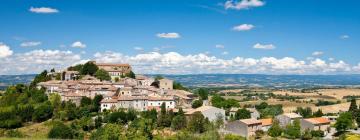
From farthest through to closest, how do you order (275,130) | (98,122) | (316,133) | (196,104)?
(196,104) < (316,133) < (275,130) < (98,122)

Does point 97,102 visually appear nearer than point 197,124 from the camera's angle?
No

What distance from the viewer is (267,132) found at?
67.9 metres

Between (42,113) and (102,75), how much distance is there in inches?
767

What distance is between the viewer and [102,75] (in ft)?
285

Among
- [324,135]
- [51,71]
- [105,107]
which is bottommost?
[324,135]

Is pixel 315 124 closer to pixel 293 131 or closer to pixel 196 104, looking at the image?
pixel 293 131

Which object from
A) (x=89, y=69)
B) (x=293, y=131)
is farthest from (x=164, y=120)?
(x=89, y=69)

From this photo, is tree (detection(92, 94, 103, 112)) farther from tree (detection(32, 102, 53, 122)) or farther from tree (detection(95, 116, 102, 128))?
tree (detection(32, 102, 53, 122))

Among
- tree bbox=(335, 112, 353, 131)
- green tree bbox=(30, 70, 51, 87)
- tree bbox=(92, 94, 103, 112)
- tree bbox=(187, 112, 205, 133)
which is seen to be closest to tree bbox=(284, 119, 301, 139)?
tree bbox=(335, 112, 353, 131)

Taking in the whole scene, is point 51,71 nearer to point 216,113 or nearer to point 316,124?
point 216,113

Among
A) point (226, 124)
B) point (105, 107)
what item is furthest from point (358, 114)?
point (105, 107)

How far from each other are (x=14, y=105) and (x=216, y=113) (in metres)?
33.5

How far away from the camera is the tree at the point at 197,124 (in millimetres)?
61625

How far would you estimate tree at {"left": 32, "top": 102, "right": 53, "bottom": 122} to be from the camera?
68562 millimetres
